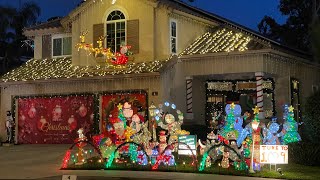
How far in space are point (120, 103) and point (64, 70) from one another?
13.5 feet

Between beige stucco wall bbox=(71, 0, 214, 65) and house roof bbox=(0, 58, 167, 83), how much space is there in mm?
616

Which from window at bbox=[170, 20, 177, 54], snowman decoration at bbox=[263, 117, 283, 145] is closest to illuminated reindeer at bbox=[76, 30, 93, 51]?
window at bbox=[170, 20, 177, 54]

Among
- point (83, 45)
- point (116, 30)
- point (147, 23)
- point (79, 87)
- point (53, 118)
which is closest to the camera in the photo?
point (147, 23)

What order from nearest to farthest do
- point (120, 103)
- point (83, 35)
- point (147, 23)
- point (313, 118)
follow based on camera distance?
1. point (313, 118)
2. point (120, 103)
3. point (147, 23)
4. point (83, 35)

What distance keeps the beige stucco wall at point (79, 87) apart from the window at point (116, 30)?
6.81 feet

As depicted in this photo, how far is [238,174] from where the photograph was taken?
46.7ft

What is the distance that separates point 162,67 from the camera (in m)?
23.1

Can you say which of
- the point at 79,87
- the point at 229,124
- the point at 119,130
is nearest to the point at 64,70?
the point at 79,87

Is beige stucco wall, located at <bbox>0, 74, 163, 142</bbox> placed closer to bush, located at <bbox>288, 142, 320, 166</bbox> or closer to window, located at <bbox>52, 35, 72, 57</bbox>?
window, located at <bbox>52, 35, 72, 57</bbox>

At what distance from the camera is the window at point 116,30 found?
25391mm

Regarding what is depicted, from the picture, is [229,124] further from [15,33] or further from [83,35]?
[15,33]

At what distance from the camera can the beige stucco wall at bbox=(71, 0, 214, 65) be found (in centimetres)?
2478

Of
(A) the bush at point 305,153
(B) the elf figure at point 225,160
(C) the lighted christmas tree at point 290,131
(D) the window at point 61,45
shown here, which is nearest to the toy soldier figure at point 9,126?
(D) the window at point 61,45

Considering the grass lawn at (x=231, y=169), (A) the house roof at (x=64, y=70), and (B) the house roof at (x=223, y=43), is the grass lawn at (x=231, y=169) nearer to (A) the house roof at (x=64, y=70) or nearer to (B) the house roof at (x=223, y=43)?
(A) the house roof at (x=64, y=70)
